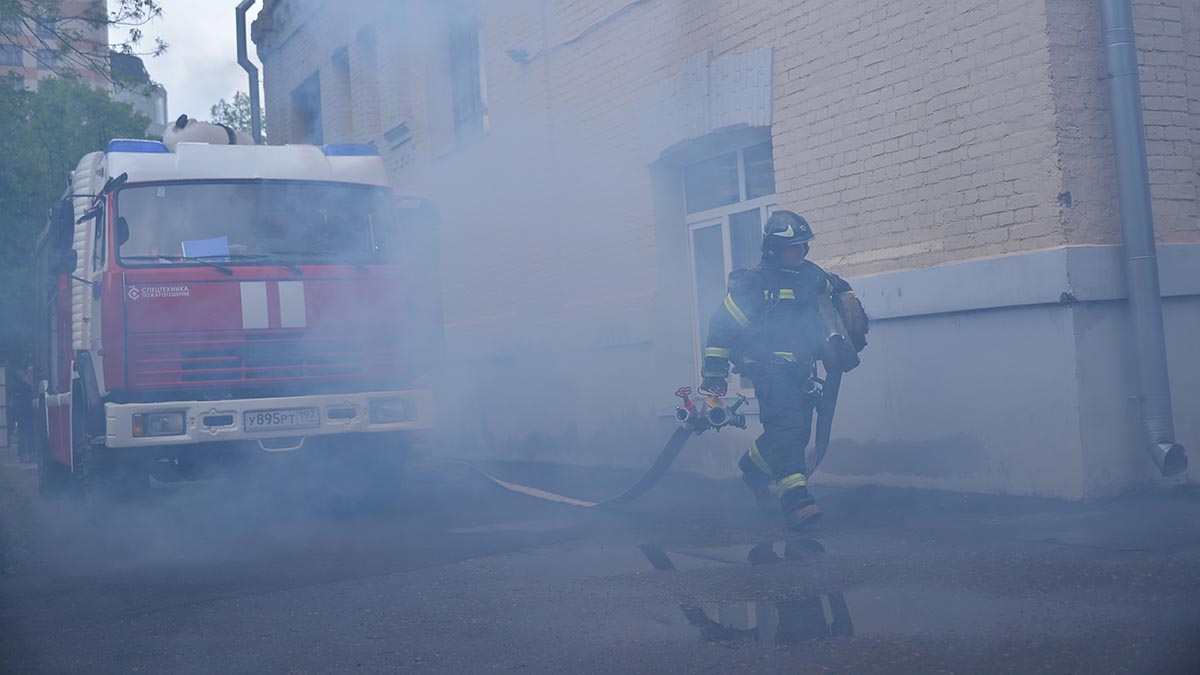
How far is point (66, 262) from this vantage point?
8805mm

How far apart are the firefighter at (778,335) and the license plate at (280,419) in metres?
2.85

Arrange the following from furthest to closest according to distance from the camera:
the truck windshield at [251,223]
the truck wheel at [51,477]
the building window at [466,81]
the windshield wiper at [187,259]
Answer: the building window at [466,81]
the truck wheel at [51,477]
the truck windshield at [251,223]
the windshield wiper at [187,259]

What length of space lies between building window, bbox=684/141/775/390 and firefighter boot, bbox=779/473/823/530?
125 inches

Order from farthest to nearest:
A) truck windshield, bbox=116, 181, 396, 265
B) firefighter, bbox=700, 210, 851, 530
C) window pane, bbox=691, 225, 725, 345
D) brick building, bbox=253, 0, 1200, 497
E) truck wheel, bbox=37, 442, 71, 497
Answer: truck wheel, bbox=37, 442, 71, 497 → window pane, bbox=691, 225, 725, 345 → truck windshield, bbox=116, 181, 396, 265 → brick building, bbox=253, 0, 1200, 497 → firefighter, bbox=700, 210, 851, 530

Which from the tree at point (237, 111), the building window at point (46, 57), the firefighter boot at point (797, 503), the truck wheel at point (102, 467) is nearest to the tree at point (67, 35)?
the building window at point (46, 57)

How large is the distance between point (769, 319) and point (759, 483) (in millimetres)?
938

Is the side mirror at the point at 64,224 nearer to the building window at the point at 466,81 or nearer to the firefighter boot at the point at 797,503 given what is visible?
the building window at the point at 466,81

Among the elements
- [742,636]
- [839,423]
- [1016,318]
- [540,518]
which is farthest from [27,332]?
[742,636]

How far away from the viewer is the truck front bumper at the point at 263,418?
7758 millimetres

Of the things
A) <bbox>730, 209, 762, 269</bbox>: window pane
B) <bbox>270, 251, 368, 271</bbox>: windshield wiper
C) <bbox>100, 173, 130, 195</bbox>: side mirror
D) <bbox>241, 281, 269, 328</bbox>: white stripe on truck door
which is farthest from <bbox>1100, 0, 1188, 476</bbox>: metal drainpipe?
<bbox>100, 173, 130, 195</bbox>: side mirror

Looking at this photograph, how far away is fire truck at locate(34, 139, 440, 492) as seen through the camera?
7828 mm

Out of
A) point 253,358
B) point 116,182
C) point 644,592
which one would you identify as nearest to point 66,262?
point 116,182

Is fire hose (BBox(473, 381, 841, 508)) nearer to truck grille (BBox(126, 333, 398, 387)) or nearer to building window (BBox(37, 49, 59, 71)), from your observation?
truck grille (BBox(126, 333, 398, 387))

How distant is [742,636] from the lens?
4039mm
